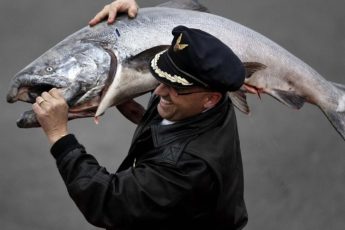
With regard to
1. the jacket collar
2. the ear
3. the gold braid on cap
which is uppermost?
the gold braid on cap

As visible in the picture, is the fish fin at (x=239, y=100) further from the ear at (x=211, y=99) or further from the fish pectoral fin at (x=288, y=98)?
the ear at (x=211, y=99)

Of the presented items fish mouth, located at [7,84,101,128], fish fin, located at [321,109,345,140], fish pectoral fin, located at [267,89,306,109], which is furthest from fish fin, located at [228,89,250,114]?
fish mouth, located at [7,84,101,128]

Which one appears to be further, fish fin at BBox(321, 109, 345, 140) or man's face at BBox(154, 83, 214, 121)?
fish fin at BBox(321, 109, 345, 140)

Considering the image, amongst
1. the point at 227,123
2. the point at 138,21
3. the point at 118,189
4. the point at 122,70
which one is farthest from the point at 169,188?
the point at 138,21

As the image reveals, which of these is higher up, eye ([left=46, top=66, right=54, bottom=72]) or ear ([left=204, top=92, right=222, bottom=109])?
eye ([left=46, top=66, right=54, bottom=72])

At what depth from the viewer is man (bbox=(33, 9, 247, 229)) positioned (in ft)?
6.81

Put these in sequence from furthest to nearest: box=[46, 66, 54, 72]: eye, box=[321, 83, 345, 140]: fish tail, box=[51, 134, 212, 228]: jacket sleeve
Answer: box=[321, 83, 345, 140]: fish tail → box=[46, 66, 54, 72]: eye → box=[51, 134, 212, 228]: jacket sleeve

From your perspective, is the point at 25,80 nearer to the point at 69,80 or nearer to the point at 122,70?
the point at 69,80

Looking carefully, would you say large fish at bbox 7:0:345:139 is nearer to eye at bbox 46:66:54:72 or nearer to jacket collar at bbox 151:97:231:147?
eye at bbox 46:66:54:72

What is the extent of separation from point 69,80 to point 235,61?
0.53 meters

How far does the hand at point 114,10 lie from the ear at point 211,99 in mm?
476

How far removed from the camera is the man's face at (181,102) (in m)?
2.13

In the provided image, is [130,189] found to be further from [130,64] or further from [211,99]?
[130,64]

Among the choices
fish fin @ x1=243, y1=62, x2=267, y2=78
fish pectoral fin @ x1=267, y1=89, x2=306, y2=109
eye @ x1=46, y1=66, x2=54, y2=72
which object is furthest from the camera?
fish pectoral fin @ x1=267, y1=89, x2=306, y2=109
